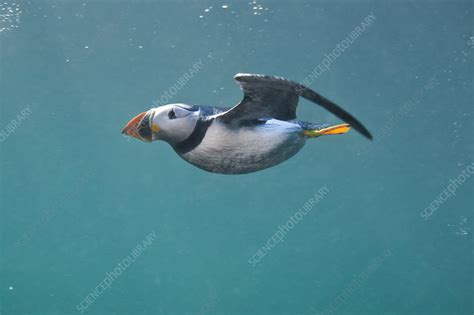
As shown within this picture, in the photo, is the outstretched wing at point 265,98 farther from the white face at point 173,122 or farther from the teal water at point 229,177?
the teal water at point 229,177

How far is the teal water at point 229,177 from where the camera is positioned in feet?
36.0

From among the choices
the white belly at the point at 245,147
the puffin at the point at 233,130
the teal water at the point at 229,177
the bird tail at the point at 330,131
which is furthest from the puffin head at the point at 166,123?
the teal water at the point at 229,177

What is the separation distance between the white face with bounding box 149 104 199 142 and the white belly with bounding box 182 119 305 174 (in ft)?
0.32

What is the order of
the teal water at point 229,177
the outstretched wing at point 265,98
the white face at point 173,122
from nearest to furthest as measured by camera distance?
1. the outstretched wing at point 265,98
2. the white face at point 173,122
3. the teal water at point 229,177

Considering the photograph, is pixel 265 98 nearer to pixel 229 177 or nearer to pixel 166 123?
pixel 166 123

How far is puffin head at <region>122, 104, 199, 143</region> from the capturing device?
247 centimetres

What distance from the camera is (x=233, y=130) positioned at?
2.55m

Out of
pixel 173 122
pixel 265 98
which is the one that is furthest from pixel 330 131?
pixel 173 122

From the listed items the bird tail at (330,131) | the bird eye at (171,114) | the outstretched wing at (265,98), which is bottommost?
the bird tail at (330,131)

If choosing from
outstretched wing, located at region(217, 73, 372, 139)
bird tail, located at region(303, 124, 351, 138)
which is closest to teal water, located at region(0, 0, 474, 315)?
bird tail, located at region(303, 124, 351, 138)

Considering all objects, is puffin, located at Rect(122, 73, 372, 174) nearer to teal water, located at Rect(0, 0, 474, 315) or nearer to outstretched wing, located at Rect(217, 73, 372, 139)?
outstretched wing, located at Rect(217, 73, 372, 139)

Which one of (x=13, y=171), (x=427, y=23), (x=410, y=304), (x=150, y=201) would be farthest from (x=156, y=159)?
(x=410, y=304)

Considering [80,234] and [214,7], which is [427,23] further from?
[80,234]

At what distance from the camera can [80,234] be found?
19047mm
